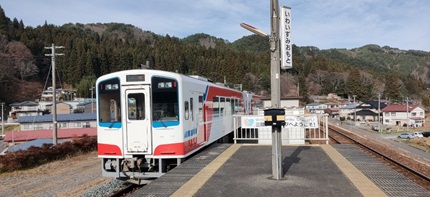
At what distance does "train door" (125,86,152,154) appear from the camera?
8.66 meters

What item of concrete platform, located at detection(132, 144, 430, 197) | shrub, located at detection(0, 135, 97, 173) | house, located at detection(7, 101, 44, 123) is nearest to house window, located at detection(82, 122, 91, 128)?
house, located at detection(7, 101, 44, 123)

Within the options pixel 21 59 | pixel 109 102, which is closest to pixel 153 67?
pixel 21 59

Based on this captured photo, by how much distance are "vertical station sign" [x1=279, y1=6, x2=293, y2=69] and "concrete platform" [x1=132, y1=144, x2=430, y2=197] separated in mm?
2256

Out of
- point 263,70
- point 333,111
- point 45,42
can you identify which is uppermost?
point 45,42

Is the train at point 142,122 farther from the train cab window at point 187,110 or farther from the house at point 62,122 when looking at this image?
the house at point 62,122

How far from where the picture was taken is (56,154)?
57.1ft

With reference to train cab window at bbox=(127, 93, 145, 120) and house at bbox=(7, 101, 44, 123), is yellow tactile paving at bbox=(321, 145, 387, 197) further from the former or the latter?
house at bbox=(7, 101, 44, 123)

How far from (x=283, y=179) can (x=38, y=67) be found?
Answer: 10902 centimetres

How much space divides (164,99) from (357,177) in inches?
179

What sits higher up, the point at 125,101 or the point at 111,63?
the point at 111,63

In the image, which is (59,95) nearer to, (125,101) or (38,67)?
(38,67)

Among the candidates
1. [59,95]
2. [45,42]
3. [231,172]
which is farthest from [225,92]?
[45,42]

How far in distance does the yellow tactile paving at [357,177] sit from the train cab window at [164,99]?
3.90 metres

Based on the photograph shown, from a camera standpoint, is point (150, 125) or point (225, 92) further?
point (225, 92)
